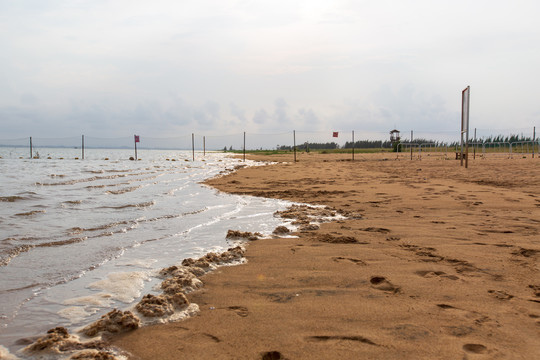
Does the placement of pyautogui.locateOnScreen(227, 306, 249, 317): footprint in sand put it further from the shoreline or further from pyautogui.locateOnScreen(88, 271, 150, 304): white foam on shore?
pyautogui.locateOnScreen(88, 271, 150, 304): white foam on shore

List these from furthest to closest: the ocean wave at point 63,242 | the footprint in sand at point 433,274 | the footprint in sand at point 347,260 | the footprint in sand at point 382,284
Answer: the ocean wave at point 63,242 → the footprint in sand at point 347,260 → the footprint in sand at point 433,274 → the footprint in sand at point 382,284

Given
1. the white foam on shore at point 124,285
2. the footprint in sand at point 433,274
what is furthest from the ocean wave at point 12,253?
the footprint in sand at point 433,274

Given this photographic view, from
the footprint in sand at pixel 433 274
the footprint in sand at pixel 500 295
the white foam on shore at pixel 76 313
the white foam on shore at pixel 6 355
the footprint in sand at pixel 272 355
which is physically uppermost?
the footprint in sand at pixel 500 295

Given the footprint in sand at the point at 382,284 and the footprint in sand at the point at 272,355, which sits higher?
the footprint in sand at the point at 382,284

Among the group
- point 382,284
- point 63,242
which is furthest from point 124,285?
point 382,284

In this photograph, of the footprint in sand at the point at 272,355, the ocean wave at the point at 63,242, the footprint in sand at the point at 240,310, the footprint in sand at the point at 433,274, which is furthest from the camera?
the ocean wave at the point at 63,242

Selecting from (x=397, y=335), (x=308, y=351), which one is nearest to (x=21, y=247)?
(x=308, y=351)

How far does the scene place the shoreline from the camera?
1.83 metres

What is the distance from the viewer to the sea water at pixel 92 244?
242 centimetres

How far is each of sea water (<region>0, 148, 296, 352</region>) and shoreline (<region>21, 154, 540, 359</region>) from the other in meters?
0.57

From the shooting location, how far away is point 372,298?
2.43 meters

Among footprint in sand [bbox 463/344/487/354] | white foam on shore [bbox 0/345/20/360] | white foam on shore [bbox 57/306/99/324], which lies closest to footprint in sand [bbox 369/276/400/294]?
footprint in sand [bbox 463/344/487/354]

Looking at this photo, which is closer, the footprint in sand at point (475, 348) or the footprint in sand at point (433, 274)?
the footprint in sand at point (475, 348)

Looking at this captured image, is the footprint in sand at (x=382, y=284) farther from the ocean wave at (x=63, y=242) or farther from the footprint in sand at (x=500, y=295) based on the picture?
Answer: the ocean wave at (x=63, y=242)
